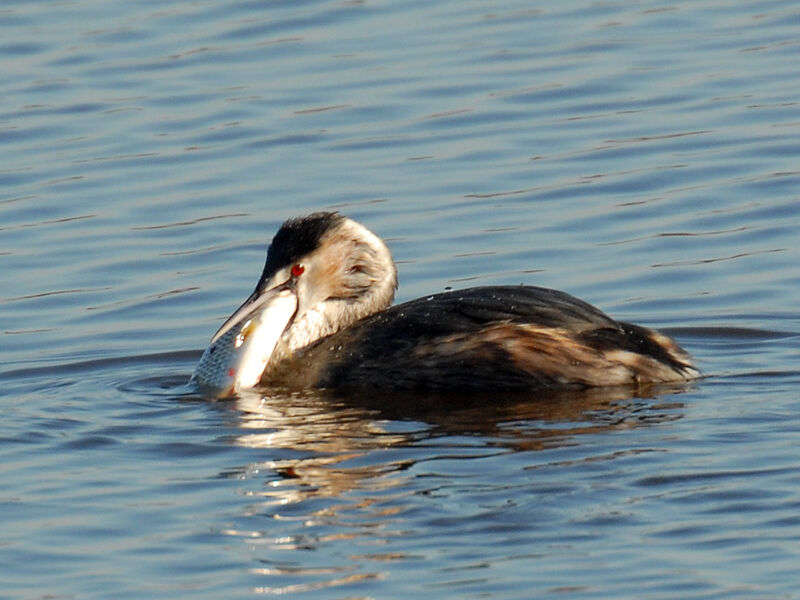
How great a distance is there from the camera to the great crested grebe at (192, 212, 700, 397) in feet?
29.1

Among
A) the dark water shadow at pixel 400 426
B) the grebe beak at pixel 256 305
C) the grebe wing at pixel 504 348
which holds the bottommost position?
the dark water shadow at pixel 400 426

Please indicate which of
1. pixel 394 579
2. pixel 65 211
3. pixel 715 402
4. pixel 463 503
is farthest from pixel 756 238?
pixel 394 579

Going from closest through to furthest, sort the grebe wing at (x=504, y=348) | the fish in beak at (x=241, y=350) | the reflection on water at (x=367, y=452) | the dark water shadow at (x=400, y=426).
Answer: the reflection on water at (x=367, y=452) < the dark water shadow at (x=400, y=426) < the grebe wing at (x=504, y=348) < the fish in beak at (x=241, y=350)

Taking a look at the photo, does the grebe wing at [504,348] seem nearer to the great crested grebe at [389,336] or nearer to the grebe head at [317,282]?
the great crested grebe at [389,336]

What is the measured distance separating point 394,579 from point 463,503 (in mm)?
707

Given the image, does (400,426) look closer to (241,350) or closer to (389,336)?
(389,336)

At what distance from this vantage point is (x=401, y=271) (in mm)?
11469

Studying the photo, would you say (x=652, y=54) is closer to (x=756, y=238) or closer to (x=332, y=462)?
(x=756, y=238)

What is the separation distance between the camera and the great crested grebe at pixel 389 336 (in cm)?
887

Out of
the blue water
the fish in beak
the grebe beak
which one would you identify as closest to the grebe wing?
the blue water

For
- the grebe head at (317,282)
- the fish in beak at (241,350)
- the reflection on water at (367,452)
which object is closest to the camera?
the reflection on water at (367,452)

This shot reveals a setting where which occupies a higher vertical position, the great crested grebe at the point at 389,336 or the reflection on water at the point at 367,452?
the great crested grebe at the point at 389,336

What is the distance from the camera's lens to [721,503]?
6.94m

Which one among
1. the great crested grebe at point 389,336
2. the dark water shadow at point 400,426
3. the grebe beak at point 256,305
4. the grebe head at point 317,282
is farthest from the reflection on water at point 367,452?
the grebe head at point 317,282
